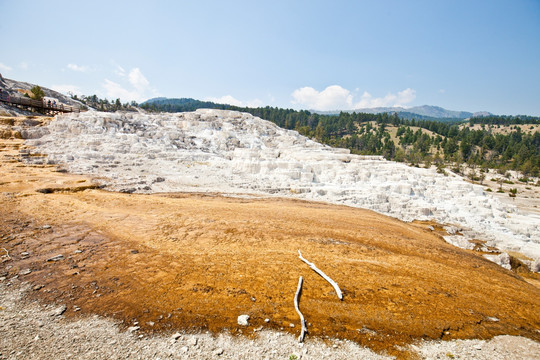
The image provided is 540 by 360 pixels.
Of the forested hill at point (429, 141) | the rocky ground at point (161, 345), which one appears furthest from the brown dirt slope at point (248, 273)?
the forested hill at point (429, 141)

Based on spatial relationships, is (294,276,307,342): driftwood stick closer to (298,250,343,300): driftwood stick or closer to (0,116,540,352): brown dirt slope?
(0,116,540,352): brown dirt slope

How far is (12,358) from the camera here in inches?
155

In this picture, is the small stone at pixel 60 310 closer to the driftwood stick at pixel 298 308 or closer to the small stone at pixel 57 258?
the small stone at pixel 57 258

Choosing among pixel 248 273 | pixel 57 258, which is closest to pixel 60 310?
pixel 57 258

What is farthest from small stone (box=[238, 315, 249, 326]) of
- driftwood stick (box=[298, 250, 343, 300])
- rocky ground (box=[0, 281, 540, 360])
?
driftwood stick (box=[298, 250, 343, 300])

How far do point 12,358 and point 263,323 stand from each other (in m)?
4.22

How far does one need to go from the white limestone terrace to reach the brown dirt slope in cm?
690

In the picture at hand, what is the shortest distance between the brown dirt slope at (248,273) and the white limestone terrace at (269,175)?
6901mm

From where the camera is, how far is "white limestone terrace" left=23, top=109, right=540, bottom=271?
18.6m

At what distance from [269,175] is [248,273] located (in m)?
18.8

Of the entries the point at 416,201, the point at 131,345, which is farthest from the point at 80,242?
the point at 416,201

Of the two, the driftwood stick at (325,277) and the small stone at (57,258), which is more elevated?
the small stone at (57,258)

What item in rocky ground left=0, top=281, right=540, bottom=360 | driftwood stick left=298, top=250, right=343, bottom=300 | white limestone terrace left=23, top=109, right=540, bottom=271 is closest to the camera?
rocky ground left=0, top=281, right=540, bottom=360

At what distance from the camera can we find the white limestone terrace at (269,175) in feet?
60.9
